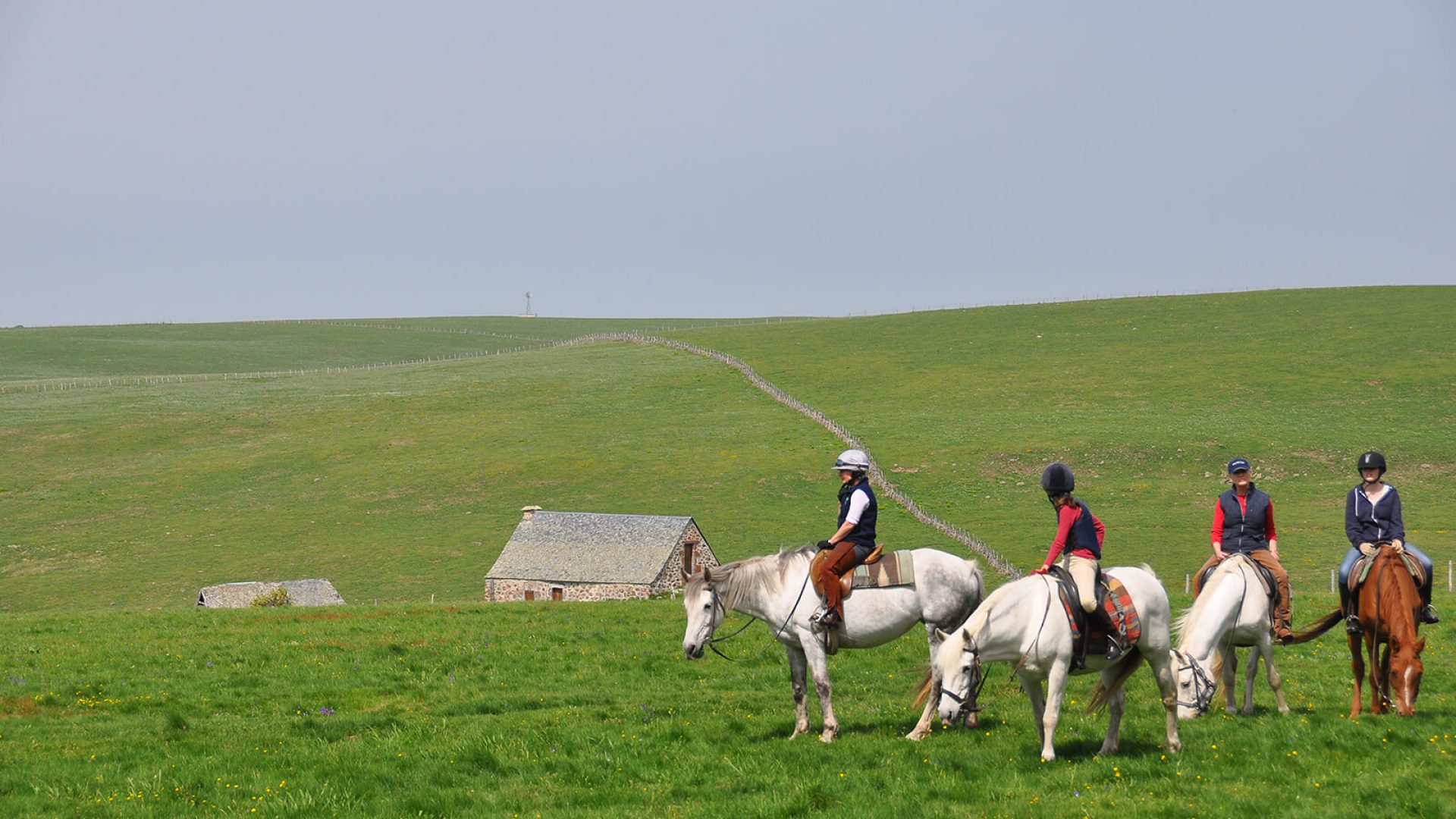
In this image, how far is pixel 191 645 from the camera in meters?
22.5

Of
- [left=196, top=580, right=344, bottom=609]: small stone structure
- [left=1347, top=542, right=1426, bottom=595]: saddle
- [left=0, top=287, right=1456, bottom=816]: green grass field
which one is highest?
[left=1347, top=542, right=1426, bottom=595]: saddle

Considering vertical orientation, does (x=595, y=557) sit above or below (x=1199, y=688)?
below

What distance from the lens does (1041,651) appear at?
11492 millimetres

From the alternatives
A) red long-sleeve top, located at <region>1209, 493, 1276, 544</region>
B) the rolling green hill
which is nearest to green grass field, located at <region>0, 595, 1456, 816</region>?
red long-sleeve top, located at <region>1209, 493, 1276, 544</region>

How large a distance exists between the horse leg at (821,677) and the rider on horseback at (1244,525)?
4.73 metres

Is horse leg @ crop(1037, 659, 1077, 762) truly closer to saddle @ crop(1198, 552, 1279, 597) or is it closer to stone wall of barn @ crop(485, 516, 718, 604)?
saddle @ crop(1198, 552, 1279, 597)

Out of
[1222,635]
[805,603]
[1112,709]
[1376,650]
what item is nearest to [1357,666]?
[1376,650]

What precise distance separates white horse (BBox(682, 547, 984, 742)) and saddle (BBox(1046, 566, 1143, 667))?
70.4 inches

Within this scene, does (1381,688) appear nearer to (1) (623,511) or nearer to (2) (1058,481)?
(2) (1058,481)

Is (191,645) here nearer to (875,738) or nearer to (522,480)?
(875,738)

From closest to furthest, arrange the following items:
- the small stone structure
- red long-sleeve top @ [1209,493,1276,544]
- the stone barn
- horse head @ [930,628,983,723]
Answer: horse head @ [930,628,983,723] < red long-sleeve top @ [1209,493,1276,544] < the small stone structure < the stone barn

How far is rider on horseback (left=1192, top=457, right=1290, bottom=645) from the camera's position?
1405 cm

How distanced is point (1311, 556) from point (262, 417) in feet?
232

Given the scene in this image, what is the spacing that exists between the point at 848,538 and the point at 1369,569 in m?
5.87
